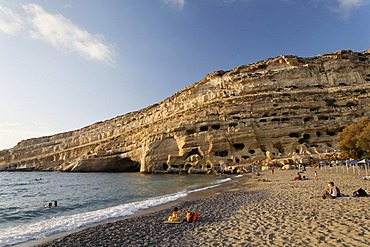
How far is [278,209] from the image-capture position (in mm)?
10266

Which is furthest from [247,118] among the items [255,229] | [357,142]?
[255,229]

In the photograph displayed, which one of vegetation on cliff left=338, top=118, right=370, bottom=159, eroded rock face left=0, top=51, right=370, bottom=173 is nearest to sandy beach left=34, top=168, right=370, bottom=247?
vegetation on cliff left=338, top=118, right=370, bottom=159

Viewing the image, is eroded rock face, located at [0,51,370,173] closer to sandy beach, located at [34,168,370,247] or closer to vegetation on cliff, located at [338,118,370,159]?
vegetation on cliff, located at [338,118,370,159]

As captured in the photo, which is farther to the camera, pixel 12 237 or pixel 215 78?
pixel 215 78

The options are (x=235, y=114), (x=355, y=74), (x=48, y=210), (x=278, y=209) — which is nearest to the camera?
(x=278, y=209)

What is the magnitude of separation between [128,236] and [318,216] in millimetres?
6282

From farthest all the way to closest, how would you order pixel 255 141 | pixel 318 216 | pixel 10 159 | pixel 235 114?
pixel 10 159, pixel 235 114, pixel 255 141, pixel 318 216

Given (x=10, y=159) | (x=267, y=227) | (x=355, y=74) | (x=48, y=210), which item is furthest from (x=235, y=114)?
(x=10, y=159)

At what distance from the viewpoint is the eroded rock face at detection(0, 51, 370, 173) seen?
39.0m

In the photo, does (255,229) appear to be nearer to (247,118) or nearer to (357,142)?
(357,142)

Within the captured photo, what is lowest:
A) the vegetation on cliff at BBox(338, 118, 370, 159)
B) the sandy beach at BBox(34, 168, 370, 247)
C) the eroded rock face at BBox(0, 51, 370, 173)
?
the sandy beach at BBox(34, 168, 370, 247)

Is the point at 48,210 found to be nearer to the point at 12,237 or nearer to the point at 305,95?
the point at 12,237

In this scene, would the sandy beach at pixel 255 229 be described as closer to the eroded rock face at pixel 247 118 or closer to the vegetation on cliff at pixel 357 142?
the vegetation on cliff at pixel 357 142

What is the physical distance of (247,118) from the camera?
4156 centimetres
